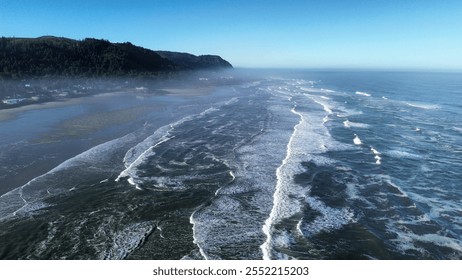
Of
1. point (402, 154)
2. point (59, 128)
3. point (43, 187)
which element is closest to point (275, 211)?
point (43, 187)

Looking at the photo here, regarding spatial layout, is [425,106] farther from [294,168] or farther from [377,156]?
[294,168]

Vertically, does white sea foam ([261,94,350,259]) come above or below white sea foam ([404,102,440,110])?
above

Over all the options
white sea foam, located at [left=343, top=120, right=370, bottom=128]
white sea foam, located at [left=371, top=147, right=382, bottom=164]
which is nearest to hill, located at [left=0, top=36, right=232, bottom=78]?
white sea foam, located at [left=343, top=120, right=370, bottom=128]

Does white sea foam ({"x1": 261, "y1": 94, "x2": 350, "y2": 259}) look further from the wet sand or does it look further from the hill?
the hill

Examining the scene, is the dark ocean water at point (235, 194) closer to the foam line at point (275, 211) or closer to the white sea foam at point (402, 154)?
the foam line at point (275, 211)

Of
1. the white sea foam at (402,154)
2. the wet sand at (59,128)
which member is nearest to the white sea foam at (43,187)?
the wet sand at (59,128)

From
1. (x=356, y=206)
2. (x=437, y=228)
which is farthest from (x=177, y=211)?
(x=437, y=228)

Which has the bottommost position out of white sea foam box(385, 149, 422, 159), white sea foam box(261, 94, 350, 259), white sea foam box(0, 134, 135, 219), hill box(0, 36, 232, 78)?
white sea foam box(385, 149, 422, 159)

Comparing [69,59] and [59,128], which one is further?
[69,59]
